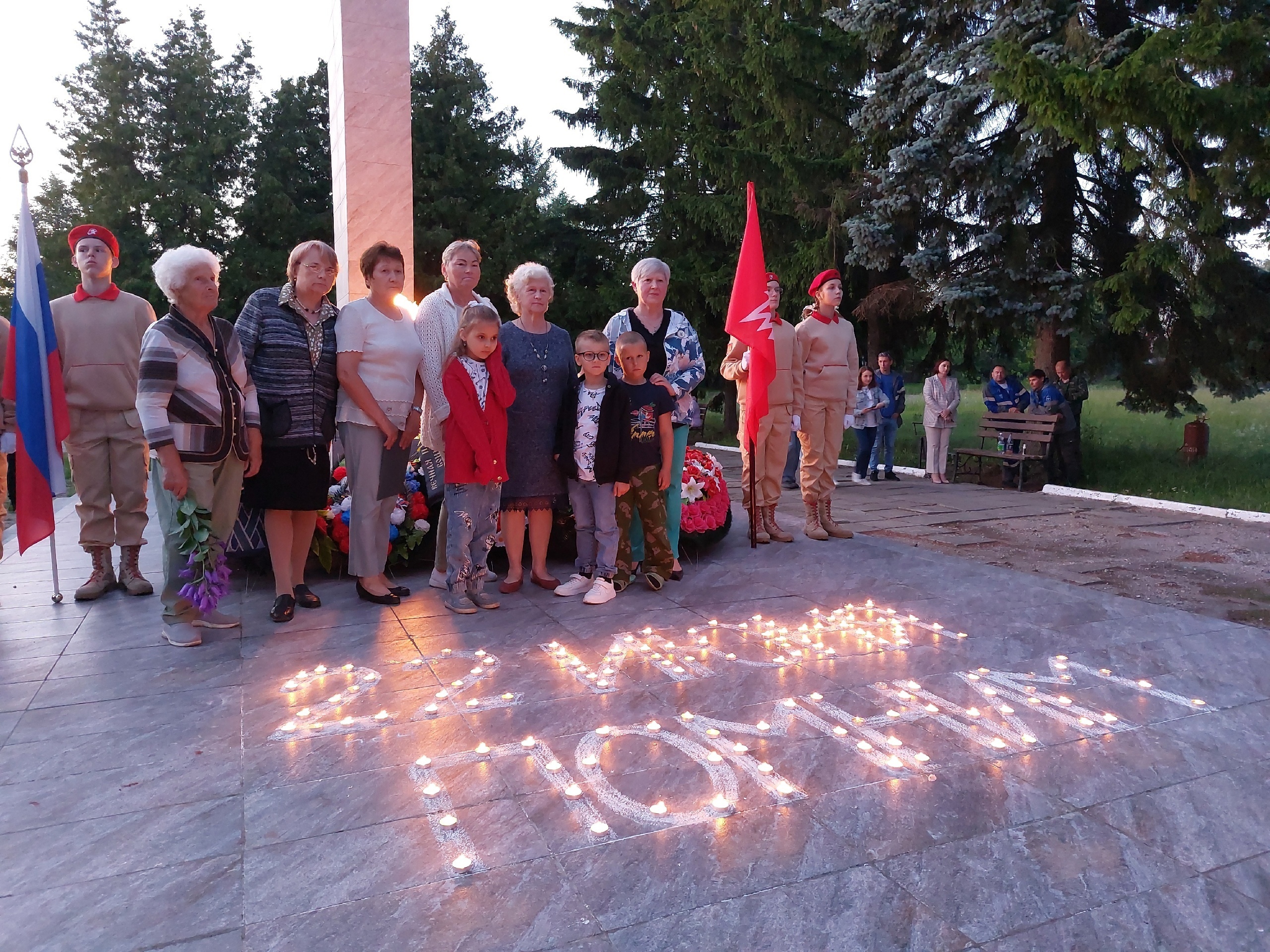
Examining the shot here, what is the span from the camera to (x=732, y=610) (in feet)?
16.3

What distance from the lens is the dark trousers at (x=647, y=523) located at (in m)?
5.29

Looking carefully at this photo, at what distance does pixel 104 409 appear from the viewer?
520 centimetres

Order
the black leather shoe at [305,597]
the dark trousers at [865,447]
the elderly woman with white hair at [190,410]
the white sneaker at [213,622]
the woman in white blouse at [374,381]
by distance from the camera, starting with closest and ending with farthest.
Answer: the elderly woman with white hair at [190,410] → the white sneaker at [213,622] → the woman in white blouse at [374,381] → the black leather shoe at [305,597] → the dark trousers at [865,447]

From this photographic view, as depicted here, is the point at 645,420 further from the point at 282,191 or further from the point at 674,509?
the point at 282,191

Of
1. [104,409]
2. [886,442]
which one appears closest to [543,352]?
[104,409]

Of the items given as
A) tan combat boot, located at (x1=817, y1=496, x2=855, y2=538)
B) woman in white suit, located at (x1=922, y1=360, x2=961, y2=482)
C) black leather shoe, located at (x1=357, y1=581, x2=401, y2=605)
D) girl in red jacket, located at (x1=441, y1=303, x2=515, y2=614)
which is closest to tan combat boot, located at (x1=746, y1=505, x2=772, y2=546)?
tan combat boot, located at (x1=817, y1=496, x2=855, y2=538)

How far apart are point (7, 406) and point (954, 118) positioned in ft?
37.4

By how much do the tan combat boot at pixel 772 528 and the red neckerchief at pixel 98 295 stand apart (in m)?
4.56

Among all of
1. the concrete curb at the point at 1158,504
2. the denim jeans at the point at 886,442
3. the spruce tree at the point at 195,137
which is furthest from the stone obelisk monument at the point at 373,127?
the spruce tree at the point at 195,137

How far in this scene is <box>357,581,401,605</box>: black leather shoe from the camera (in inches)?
196

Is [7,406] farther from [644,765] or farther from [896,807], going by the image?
[896,807]

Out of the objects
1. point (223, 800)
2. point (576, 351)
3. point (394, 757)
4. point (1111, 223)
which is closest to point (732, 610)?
point (576, 351)

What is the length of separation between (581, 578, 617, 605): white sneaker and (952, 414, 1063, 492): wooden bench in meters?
7.56

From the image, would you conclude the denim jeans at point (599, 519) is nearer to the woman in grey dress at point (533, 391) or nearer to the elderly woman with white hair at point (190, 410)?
the woman in grey dress at point (533, 391)
